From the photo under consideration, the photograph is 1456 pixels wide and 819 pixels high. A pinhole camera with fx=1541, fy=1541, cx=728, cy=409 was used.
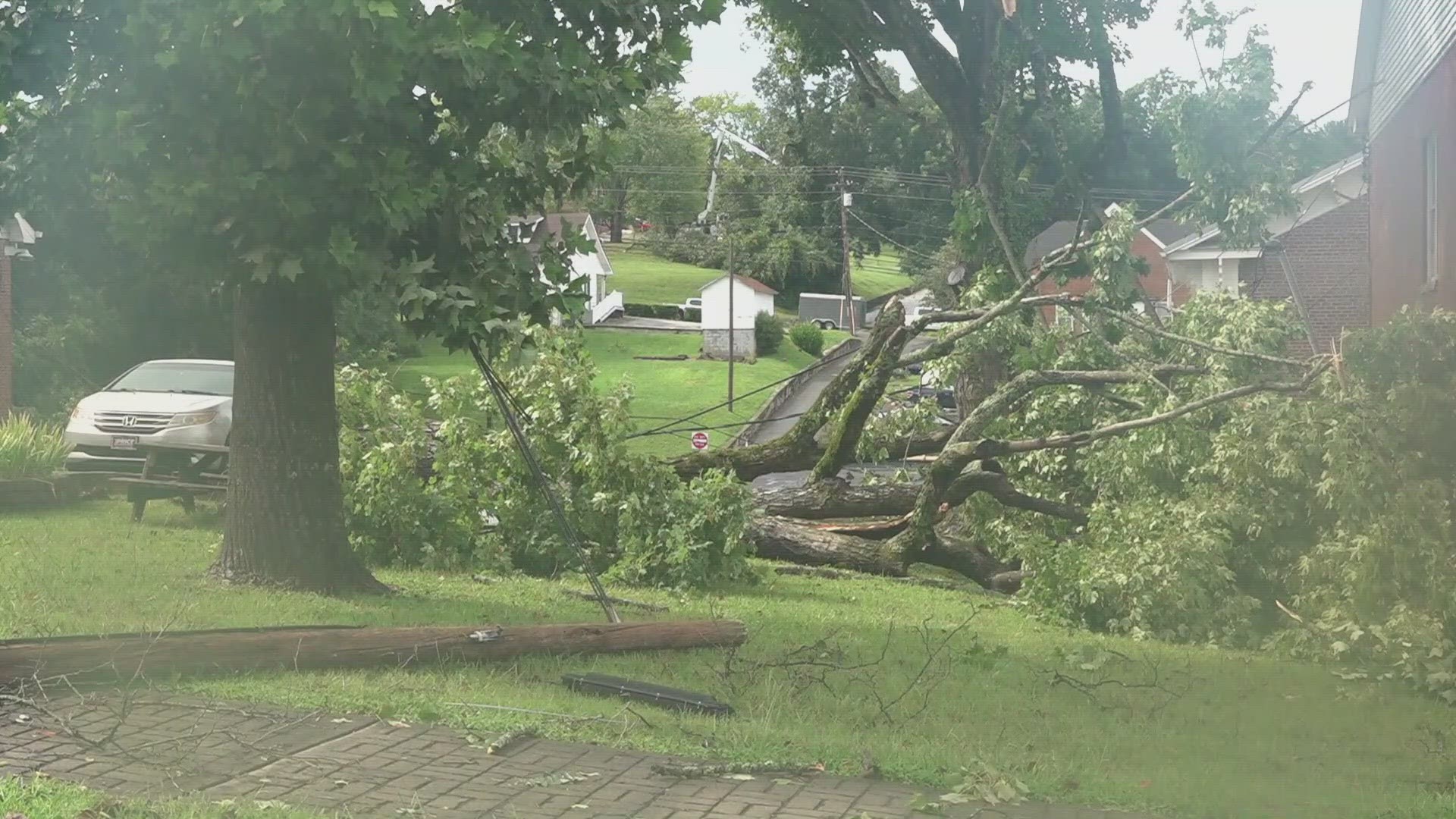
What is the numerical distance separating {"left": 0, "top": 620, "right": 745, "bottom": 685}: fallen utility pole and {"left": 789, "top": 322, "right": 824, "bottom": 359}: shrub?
2153 inches

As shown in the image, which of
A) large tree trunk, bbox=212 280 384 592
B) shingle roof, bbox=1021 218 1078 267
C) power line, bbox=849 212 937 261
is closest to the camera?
large tree trunk, bbox=212 280 384 592

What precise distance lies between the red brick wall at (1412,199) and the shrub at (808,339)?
40691 mm

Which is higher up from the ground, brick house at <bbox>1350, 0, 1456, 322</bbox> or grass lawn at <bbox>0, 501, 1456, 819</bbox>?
brick house at <bbox>1350, 0, 1456, 322</bbox>

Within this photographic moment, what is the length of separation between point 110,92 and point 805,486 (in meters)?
8.98

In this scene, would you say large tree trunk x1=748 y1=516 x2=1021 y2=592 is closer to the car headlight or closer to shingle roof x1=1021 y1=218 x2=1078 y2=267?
the car headlight

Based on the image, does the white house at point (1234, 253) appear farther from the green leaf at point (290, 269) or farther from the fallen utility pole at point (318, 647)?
the green leaf at point (290, 269)

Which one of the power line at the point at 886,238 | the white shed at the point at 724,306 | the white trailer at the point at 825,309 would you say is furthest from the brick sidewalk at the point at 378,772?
the white trailer at the point at 825,309

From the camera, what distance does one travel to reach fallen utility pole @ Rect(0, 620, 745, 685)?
6.98 metres

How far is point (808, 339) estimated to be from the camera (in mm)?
63719

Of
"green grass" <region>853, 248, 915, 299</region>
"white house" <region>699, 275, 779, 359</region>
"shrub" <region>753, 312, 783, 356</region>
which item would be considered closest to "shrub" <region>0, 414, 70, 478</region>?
"white house" <region>699, 275, 779, 359</region>

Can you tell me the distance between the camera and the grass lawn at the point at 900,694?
6527mm

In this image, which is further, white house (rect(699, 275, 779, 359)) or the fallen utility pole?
white house (rect(699, 275, 779, 359))

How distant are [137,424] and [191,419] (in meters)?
0.65

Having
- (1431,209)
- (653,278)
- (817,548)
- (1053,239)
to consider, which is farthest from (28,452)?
(653,278)
